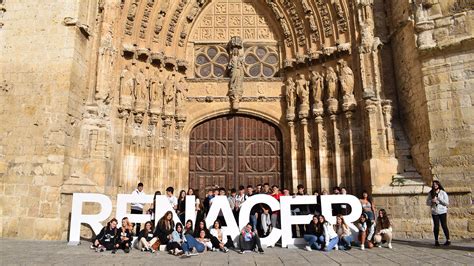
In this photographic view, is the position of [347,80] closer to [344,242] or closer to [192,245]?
[344,242]

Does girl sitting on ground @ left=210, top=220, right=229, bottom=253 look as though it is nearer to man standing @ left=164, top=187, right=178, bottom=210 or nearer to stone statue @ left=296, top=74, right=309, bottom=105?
man standing @ left=164, top=187, right=178, bottom=210

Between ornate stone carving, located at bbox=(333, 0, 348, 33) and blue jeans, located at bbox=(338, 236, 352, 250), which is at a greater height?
ornate stone carving, located at bbox=(333, 0, 348, 33)

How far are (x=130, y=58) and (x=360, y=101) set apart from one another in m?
6.42

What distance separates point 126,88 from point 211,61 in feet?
10.4

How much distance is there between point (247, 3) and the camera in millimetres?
12016

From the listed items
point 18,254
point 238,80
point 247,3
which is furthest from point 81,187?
point 247,3

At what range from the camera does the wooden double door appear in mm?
10680

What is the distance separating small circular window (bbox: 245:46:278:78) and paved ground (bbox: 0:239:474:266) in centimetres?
658

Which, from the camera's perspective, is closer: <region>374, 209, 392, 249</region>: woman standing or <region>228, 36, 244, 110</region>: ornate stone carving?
<region>374, 209, 392, 249</region>: woman standing

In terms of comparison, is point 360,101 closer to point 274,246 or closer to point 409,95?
point 409,95

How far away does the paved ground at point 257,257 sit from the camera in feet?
16.7

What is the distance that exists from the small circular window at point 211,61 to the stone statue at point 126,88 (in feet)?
8.10

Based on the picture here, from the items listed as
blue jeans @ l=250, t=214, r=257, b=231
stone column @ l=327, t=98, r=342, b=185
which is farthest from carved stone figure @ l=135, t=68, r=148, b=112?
stone column @ l=327, t=98, r=342, b=185

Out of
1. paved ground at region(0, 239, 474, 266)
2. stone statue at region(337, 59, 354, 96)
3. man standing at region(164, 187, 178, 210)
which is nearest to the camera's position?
paved ground at region(0, 239, 474, 266)
